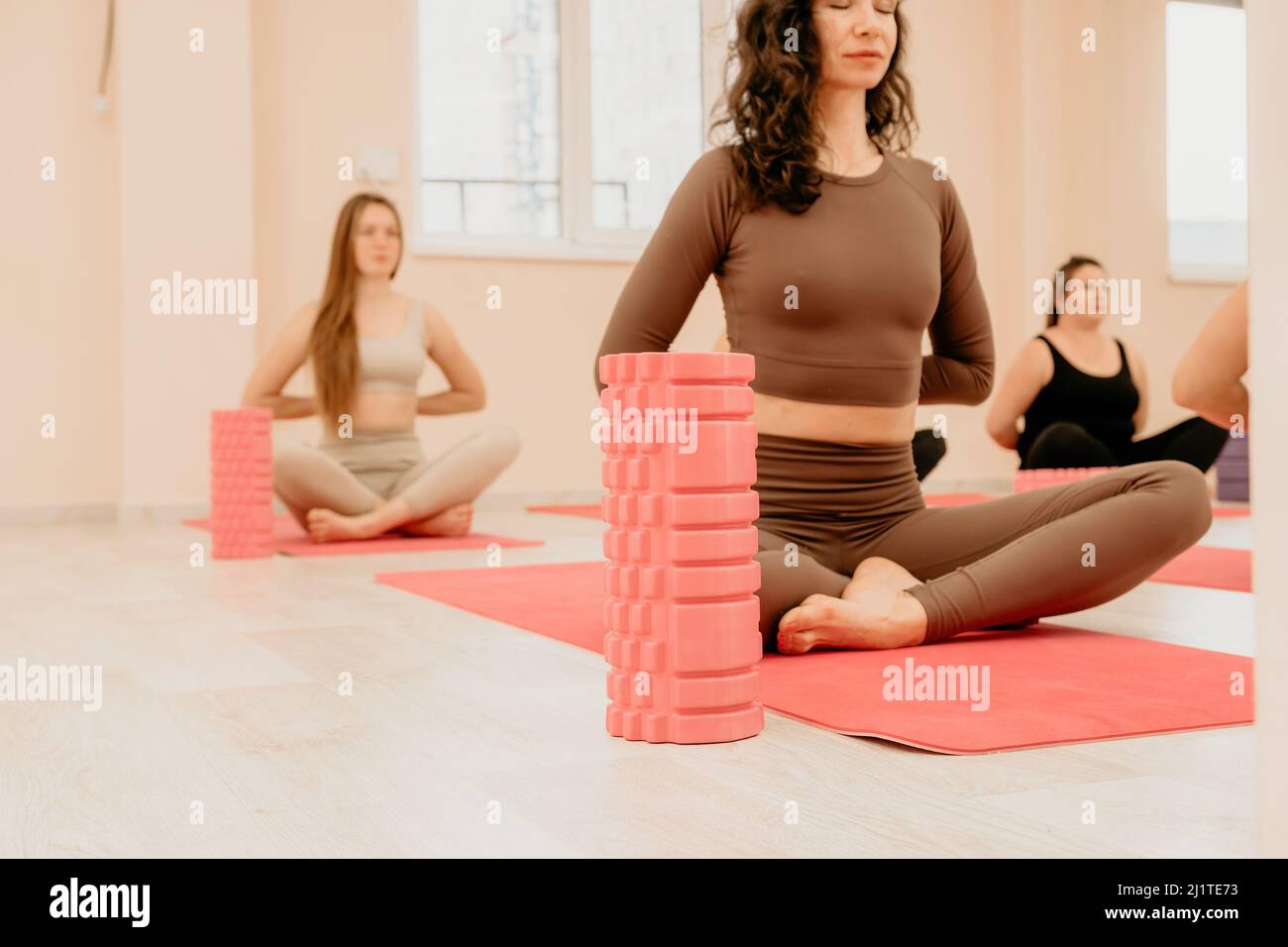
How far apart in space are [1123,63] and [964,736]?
591 centimetres

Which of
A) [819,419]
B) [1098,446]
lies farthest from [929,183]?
[1098,446]

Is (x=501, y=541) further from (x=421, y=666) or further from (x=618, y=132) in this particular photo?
(x=618, y=132)

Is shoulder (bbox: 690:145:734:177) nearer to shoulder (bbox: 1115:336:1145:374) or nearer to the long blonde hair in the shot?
the long blonde hair

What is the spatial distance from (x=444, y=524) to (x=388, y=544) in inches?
10.6

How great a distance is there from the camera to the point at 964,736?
53.1 inches

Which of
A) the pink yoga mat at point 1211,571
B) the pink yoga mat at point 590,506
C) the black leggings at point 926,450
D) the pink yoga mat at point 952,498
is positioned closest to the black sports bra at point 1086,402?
the black leggings at point 926,450

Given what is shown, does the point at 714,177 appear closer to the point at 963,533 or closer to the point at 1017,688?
the point at 963,533

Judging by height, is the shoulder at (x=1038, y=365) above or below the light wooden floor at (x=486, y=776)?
above

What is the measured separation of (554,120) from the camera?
19.1ft

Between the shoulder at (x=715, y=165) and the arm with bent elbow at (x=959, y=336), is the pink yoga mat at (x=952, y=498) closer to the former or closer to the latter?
the arm with bent elbow at (x=959, y=336)

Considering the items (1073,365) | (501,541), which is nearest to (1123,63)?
(1073,365)

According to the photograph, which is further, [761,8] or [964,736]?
[761,8]

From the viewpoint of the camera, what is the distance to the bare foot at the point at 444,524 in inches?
158

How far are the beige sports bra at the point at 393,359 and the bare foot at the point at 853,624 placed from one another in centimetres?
239
